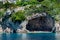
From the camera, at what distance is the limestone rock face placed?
52.5 metres

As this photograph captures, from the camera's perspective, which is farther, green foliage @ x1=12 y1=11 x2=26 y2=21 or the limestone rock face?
green foliage @ x1=12 y1=11 x2=26 y2=21

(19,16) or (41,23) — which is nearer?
(41,23)

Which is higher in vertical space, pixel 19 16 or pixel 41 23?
pixel 19 16

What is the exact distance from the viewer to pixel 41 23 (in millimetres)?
52781

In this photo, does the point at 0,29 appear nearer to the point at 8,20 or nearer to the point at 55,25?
the point at 8,20

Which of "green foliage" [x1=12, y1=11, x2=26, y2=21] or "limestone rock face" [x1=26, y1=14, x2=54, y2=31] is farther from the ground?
"green foliage" [x1=12, y1=11, x2=26, y2=21]

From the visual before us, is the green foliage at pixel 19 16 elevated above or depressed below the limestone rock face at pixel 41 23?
above

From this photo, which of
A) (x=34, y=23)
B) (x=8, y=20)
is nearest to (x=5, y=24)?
(x=8, y=20)

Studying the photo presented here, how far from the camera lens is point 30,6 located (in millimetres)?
55938

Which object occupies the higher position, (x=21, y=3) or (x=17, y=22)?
(x=21, y=3)

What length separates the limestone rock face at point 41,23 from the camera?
2068 inches

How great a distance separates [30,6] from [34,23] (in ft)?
15.8

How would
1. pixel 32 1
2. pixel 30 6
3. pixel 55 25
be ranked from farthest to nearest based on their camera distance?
pixel 32 1 → pixel 30 6 → pixel 55 25

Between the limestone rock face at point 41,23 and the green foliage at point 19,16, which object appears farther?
the green foliage at point 19,16
